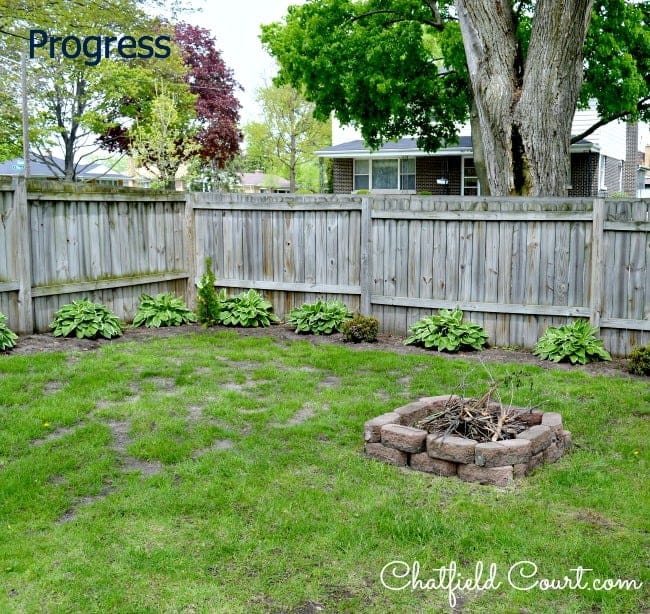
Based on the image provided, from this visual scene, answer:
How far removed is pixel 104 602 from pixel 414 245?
21.6 ft

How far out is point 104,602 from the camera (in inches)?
129

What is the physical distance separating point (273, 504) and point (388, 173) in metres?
23.6

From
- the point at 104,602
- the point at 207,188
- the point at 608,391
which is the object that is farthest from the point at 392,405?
the point at 207,188

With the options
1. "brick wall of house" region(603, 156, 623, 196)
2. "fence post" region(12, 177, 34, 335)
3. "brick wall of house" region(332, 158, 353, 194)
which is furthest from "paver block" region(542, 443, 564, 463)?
"brick wall of house" region(603, 156, 623, 196)

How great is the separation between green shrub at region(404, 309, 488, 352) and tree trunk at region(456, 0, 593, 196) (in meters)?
1.86

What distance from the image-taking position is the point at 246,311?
32.1 ft

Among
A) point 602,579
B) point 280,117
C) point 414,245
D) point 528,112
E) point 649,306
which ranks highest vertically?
point 280,117

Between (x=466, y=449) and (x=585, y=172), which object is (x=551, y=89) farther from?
(x=585, y=172)

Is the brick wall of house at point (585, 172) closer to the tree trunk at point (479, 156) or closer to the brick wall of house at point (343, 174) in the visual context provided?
the tree trunk at point (479, 156)

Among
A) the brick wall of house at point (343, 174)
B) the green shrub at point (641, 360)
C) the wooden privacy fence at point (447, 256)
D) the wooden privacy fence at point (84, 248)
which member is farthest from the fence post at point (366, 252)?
the brick wall of house at point (343, 174)

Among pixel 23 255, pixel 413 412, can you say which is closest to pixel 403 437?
pixel 413 412

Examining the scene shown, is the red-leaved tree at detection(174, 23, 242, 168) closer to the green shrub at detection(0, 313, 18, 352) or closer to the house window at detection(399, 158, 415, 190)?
the house window at detection(399, 158, 415, 190)

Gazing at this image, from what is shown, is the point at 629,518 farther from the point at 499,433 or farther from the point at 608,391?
the point at 608,391

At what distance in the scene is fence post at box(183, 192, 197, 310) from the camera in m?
10.8
